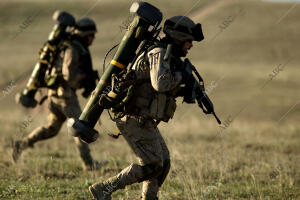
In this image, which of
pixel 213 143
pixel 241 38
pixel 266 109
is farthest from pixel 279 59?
pixel 213 143

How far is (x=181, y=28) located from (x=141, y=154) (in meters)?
1.39

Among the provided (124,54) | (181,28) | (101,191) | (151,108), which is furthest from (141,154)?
(181,28)

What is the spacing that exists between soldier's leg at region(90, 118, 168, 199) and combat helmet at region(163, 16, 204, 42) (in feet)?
3.19

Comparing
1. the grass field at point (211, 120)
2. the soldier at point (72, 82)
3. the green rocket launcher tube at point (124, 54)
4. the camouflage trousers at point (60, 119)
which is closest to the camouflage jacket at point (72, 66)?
the soldier at point (72, 82)

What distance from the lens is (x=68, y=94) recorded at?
7.60 metres

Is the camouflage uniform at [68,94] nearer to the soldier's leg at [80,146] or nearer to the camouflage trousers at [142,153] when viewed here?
the soldier's leg at [80,146]

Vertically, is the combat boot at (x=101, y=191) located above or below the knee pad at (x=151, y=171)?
below

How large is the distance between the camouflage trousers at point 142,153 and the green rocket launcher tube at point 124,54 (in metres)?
0.34

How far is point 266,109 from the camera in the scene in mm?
21531

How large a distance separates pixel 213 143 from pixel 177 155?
2.88m

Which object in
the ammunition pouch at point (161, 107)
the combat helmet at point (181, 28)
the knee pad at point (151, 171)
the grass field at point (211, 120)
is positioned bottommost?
the grass field at point (211, 120)

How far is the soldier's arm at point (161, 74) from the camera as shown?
4555mm

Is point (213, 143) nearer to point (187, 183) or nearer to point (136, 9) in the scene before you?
point (187, 183)

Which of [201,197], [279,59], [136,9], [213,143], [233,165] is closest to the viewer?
[136,9]
